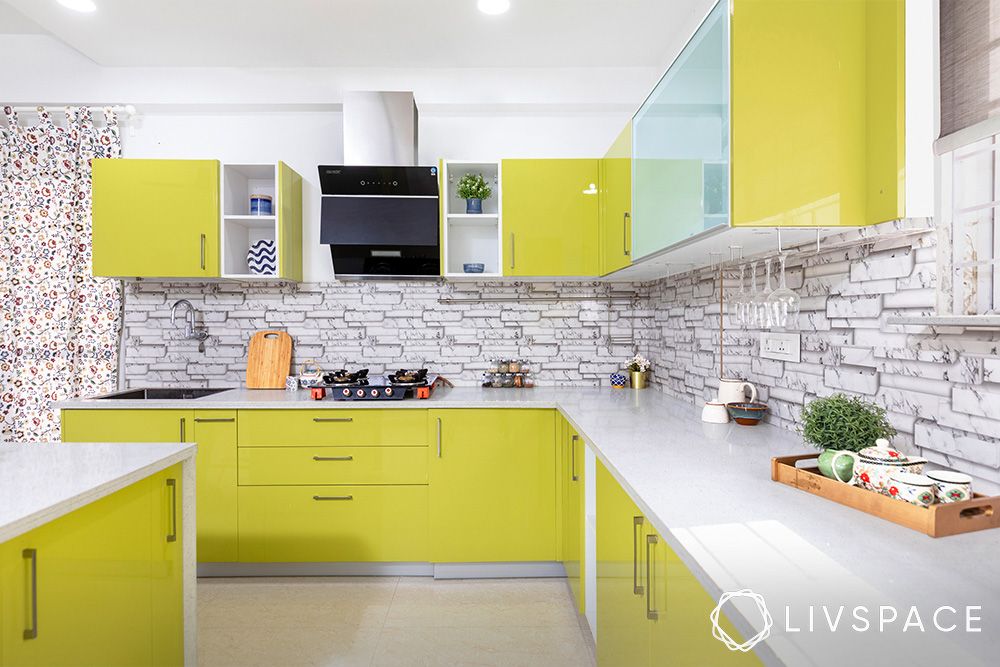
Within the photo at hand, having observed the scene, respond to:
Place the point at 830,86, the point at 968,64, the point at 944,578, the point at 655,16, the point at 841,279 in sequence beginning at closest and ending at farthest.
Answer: the point at 944,578 → the point at 968,64 → the point at 830,86 → the point at 841,279 → the point at 655,16

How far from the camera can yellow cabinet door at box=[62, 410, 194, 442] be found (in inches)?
113

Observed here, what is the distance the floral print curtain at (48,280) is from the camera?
3.31 metres

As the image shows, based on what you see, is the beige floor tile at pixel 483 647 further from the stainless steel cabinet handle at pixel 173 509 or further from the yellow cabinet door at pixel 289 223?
the yellow cabinet door at pixel 289 223

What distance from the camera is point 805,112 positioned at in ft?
4.71

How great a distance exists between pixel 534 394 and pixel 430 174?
1396 mm

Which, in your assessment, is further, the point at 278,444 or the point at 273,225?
the point at 273,225

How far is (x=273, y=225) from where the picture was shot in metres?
3.40

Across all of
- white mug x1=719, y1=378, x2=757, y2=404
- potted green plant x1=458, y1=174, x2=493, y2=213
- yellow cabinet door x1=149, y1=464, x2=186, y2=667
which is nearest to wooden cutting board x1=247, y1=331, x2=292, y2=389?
potted green plant x1=458, y1=174, x2=493, y2=213

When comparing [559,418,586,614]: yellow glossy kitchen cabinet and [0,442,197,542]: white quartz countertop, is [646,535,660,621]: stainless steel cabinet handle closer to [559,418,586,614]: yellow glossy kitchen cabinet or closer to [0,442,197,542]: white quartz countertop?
[559,418,586,614]: yellow glossy kitchen cabinet

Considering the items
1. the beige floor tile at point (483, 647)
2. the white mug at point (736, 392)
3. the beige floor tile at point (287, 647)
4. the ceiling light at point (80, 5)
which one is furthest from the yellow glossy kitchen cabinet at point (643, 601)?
the ceiling light at point (80, 5)

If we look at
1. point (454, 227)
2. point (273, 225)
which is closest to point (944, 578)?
point (454, 227)

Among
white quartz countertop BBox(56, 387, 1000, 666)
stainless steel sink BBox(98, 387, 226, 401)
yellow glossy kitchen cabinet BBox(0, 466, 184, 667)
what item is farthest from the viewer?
stainless steel sink BBox(98, 387, 226, 401)

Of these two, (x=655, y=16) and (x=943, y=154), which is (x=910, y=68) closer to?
(x=943, y=154)

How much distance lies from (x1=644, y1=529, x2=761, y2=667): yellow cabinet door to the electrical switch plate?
102 centimetres
